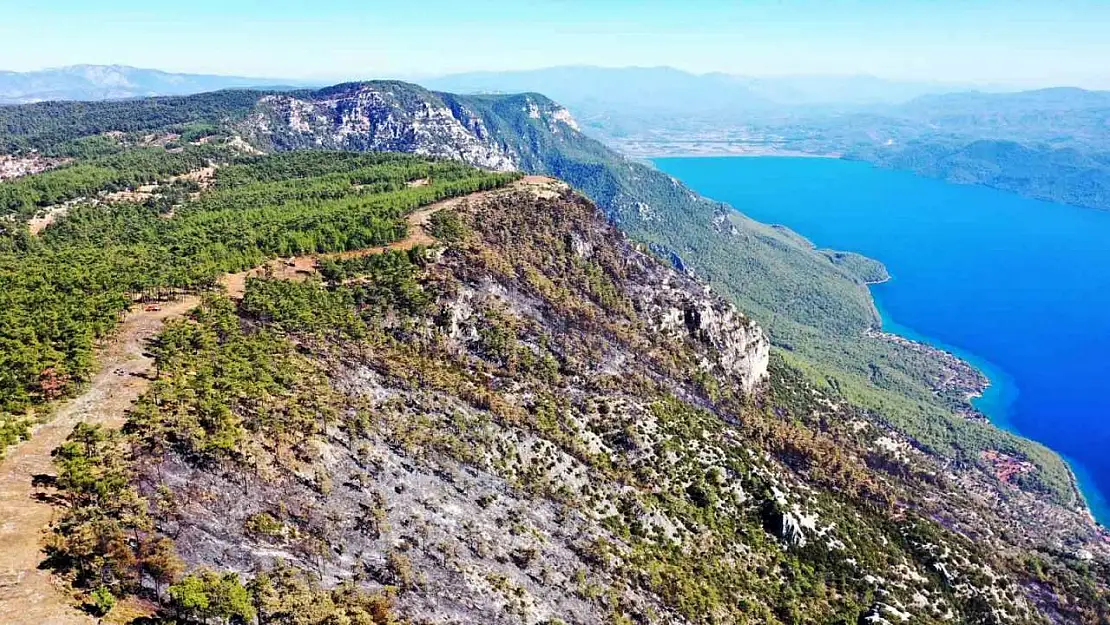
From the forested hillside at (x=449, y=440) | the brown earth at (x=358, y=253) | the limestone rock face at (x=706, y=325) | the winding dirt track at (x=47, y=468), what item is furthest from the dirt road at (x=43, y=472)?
the limestone rock face at (x=706, y=325)

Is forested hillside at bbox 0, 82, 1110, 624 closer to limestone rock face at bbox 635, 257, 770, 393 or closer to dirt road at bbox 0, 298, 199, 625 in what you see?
limestone rock face at bbox 635, 257, 770, 393

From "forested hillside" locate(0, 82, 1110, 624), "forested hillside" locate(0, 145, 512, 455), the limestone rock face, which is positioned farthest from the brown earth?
the limestone rock face

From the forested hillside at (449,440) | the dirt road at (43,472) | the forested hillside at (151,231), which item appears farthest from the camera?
the forested hillside at (151,231)

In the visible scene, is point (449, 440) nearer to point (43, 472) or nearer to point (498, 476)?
point (498, 476)

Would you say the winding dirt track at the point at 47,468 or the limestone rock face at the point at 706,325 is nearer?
the winding dirt track at the point at 47,468

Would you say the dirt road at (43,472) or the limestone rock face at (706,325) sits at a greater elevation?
the dirt road at (43,472)

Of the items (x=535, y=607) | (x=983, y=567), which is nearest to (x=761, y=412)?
(x=983, y=567)

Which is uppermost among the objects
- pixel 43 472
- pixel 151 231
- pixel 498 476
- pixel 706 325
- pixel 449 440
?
pixel 151 231

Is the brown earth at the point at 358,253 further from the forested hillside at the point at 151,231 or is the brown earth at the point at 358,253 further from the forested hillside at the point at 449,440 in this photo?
the forested hillside at the point at 151,231

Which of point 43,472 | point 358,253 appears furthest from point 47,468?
point 358,253

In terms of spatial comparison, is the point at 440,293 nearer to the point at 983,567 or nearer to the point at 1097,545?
the point at 983,567
